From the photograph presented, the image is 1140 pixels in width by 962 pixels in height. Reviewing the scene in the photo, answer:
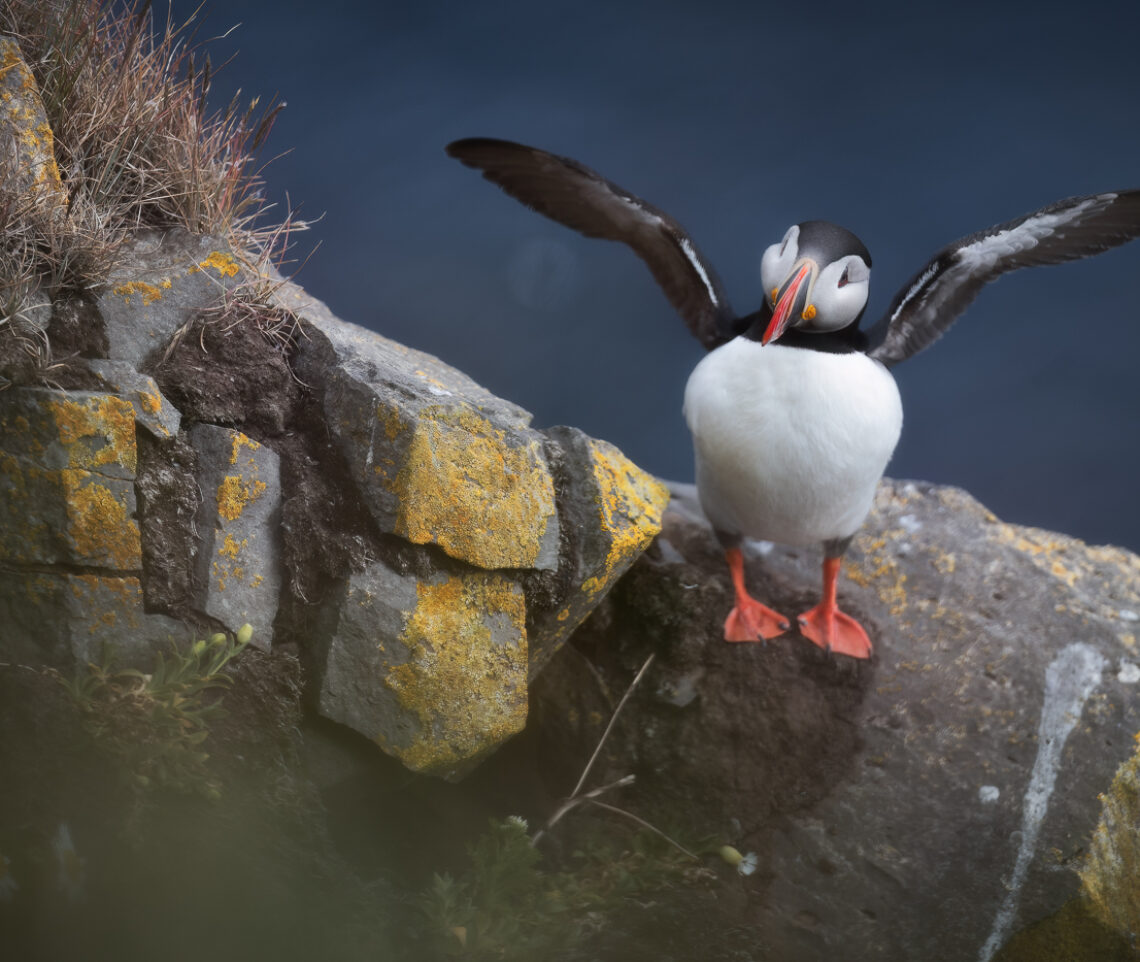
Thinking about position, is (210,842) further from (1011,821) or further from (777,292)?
(1011,821)

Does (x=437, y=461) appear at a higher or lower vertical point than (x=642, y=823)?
higher

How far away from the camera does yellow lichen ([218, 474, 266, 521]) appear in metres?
2.52

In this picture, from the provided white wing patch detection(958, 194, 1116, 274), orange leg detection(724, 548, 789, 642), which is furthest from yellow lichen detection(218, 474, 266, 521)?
white wing patch detection(958, 194, 1116, 274)

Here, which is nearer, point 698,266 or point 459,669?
point 459,669

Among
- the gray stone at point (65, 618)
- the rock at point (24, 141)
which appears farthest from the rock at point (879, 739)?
the rock at point (24, 141)

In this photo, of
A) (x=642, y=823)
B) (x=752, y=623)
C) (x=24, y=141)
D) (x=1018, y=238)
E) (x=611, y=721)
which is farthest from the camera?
(x=752, y=623)

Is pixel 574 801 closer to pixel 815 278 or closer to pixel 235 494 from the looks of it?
pixel 235 494

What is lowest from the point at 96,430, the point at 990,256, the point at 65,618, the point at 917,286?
the point at 65,618

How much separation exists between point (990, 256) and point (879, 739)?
166 centimetres

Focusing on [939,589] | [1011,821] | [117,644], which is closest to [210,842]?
[117,644]

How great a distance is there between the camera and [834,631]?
3.41 m

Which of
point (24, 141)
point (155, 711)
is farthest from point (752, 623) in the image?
point (24, 141)

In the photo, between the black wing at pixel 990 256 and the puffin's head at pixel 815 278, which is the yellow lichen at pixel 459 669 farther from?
the black wing at pixel 990 256

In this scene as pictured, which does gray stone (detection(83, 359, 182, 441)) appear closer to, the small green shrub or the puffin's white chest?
the small green shrub
